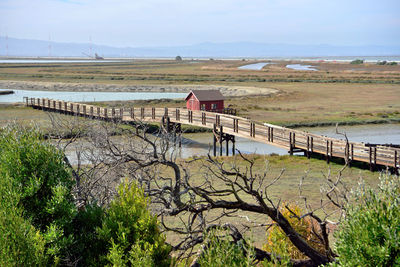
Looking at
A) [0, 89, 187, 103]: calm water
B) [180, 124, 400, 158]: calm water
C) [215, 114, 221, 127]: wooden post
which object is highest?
[215, 114, 221, 127]: wooden post

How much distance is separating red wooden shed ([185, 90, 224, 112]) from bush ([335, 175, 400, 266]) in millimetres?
36208

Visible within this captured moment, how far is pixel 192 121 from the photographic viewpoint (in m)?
40.8

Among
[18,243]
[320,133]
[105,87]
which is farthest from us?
[105,87]

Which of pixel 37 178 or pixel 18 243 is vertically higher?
pixel 37 178

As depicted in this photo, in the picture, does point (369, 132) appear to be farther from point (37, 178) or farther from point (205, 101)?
point (37, 178)

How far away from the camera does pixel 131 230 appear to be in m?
11.0

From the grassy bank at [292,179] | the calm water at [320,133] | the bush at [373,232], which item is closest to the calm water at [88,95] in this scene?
the calm water at [320,133]

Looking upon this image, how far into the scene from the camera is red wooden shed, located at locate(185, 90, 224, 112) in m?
44.8

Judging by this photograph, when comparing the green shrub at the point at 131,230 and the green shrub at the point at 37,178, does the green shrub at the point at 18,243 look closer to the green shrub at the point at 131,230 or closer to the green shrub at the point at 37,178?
the green shrub at the point at 37,178

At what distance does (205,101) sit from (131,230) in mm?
34497

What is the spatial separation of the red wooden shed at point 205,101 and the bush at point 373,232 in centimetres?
3621

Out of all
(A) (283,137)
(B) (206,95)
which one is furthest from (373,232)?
(B) (206,95)

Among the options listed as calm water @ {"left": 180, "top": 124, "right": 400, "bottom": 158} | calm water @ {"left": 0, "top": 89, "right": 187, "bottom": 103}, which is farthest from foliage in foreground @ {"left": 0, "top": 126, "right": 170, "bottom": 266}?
calm water @ {"left": 0, "top": 89, "right": 187, "bottom": 103}

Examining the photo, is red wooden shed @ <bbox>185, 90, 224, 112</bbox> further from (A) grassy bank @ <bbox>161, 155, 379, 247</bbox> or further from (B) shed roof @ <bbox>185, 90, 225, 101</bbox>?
(A) grassy bank @ <bbox>161, 155, 379, 247</bbox>
